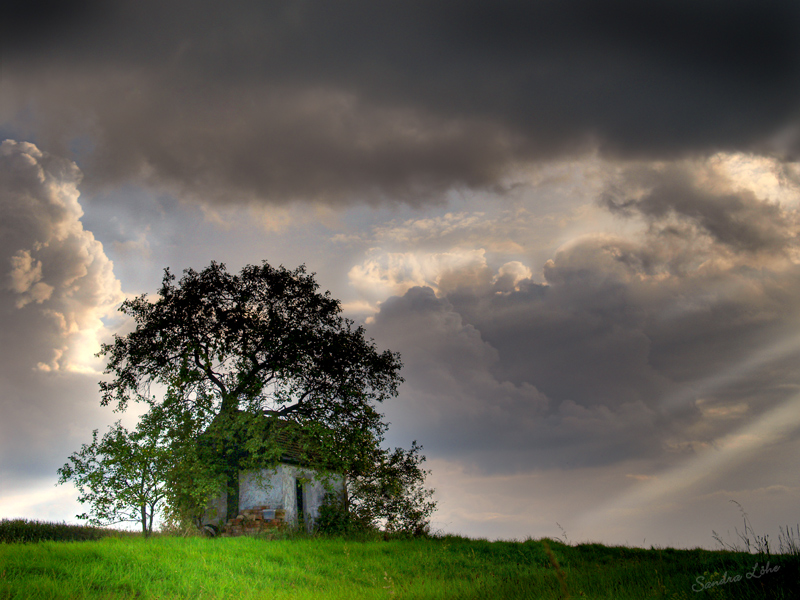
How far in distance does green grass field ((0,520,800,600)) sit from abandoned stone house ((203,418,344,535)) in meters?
5.09

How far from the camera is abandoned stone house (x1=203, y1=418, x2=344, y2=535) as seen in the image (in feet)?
73.8

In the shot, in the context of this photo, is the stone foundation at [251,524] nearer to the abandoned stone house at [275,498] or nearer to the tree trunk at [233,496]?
the abandoned stone house at [275,498]

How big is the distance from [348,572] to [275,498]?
1101cm

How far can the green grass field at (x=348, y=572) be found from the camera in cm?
897

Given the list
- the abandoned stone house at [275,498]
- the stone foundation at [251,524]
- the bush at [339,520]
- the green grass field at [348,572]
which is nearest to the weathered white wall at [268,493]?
the abandoned stone house at [275,498]

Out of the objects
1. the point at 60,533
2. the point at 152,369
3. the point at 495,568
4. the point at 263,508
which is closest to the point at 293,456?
the point at 263,508

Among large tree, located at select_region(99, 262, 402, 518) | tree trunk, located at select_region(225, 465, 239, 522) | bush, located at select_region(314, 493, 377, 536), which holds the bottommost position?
bush, located at select_region(314, 493, 377, 536)

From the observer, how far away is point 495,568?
15.4 meters

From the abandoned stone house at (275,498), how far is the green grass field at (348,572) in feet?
16.7

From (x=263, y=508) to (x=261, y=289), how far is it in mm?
10189

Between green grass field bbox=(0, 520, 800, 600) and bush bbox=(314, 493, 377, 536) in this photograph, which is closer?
green grass field bbox=(0, 520, 800, 600)

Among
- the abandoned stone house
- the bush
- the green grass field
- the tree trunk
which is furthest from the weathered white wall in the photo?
the green grass field

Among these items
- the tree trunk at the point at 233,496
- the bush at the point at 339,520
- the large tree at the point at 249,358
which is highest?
the large tree at the point at 249,358

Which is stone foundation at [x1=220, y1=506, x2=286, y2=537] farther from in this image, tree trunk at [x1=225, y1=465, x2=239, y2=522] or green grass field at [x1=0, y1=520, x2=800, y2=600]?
green grass field at [x1=0, y1=520, x2=800, y2=600]
